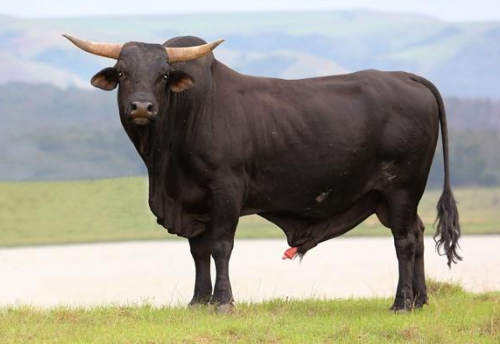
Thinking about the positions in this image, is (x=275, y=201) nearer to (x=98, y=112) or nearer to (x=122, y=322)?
(x=122, y=322)

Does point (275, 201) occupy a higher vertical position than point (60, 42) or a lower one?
higher

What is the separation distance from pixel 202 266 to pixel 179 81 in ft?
5.74

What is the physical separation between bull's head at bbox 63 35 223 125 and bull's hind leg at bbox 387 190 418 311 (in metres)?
2.07

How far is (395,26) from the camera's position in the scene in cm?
10725

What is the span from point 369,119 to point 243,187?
1.25m

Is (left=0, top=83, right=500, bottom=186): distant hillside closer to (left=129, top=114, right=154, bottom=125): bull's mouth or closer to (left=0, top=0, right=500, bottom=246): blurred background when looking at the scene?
(left=0, top=0, right=500, bottom=246): blurred background

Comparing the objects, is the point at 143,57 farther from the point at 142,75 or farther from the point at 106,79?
the point at 106,79

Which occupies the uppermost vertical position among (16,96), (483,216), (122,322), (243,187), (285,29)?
(243,187)

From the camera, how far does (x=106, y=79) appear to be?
10641mm

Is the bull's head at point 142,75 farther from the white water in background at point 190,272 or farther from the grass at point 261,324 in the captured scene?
the white water in background at point 190,272

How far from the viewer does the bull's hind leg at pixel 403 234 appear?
36.9 feet

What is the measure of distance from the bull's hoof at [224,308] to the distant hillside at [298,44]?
56442 mm

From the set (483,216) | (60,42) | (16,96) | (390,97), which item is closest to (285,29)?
(60,42)

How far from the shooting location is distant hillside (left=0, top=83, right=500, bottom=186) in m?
40.5
